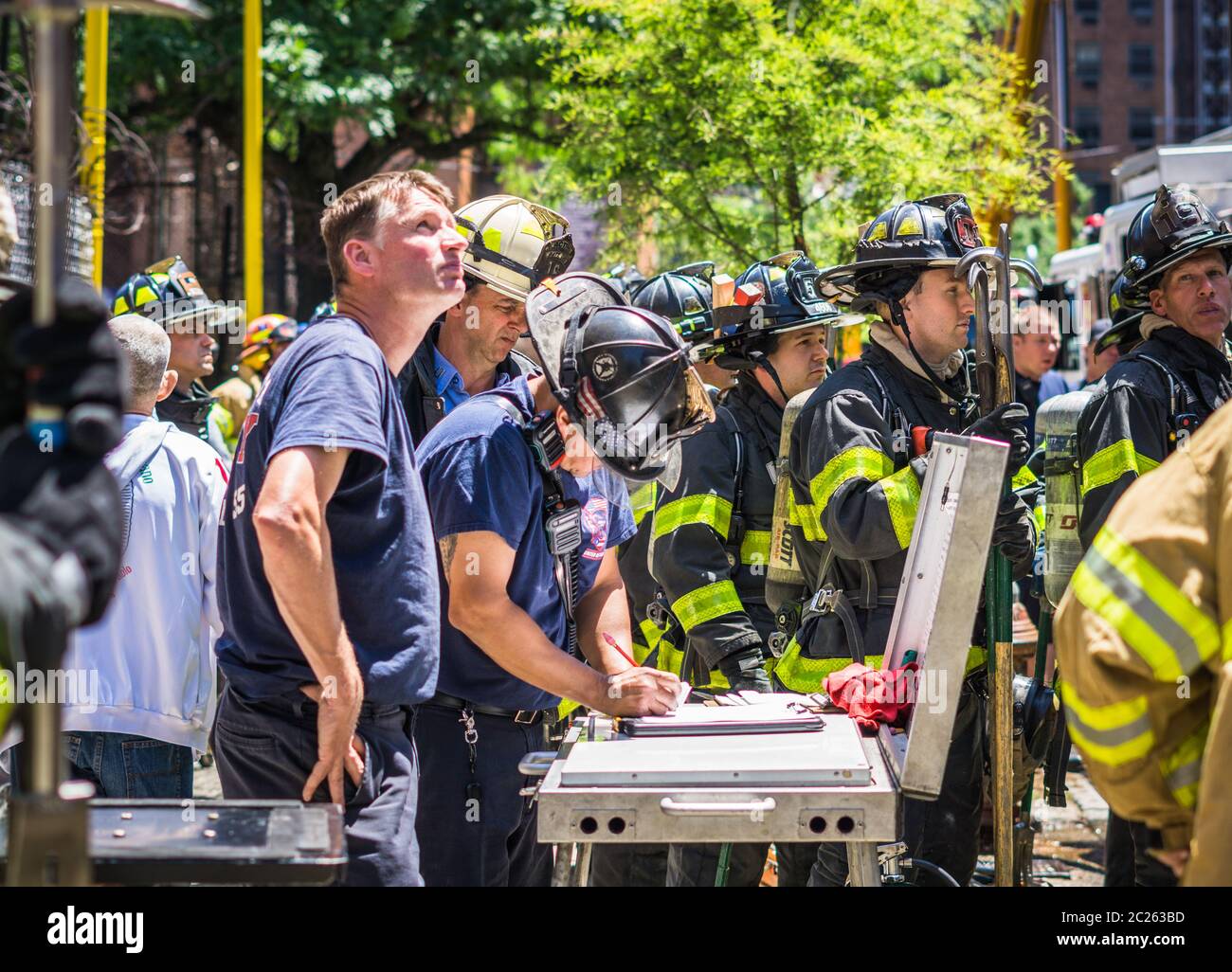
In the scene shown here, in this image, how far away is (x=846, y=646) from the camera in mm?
4391

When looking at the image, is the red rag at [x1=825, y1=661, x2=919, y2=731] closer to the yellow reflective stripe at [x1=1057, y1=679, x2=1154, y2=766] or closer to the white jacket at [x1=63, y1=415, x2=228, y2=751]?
the yellow reflective stripe at [x1=1057, y1=679, x2=1154, y2=766]

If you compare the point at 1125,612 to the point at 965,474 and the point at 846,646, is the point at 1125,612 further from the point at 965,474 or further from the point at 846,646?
the point at 846,646

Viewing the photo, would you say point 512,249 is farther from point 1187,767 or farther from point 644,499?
point 1187,767

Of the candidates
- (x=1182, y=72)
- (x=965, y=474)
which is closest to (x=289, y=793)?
(x=965, y=474)

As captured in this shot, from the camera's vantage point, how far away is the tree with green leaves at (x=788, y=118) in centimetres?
980

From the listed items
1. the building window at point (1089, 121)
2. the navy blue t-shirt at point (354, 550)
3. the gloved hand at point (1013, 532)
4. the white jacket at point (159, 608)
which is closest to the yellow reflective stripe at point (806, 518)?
the gloved hand at point (1013, 532)

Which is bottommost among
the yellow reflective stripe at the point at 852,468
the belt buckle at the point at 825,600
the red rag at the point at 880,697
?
the red rag at the point at 880,697

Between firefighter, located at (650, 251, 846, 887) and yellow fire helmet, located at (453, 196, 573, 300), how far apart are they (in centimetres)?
83

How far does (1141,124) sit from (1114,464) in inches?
2912

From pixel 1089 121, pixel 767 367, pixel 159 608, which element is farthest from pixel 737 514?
pixel 1089 121

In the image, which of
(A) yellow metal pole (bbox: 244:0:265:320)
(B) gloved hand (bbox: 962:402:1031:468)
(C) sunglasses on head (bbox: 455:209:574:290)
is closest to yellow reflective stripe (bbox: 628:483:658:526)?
(C) sunglasses on head (bbox: 455:209:574:290)

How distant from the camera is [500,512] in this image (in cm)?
356

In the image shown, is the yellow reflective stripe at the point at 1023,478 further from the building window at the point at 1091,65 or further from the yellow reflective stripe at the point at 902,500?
the building window at the point at 1091,65

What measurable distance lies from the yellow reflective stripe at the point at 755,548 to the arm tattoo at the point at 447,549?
1.81 m
